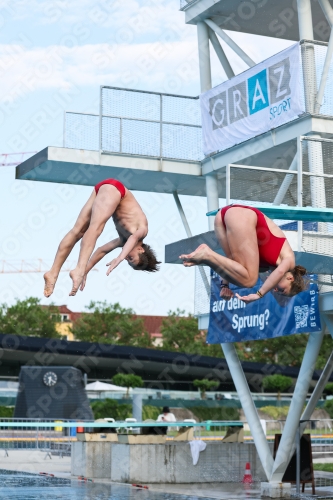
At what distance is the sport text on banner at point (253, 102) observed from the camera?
1880 centimetres

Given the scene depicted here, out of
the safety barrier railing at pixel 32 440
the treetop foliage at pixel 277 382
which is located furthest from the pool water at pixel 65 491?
the treetop foliage at pixel 277 382

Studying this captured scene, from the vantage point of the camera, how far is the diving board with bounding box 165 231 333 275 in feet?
45.6

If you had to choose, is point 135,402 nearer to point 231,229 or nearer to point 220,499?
point 220,499

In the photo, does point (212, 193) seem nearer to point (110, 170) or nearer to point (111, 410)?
point (110, 170)

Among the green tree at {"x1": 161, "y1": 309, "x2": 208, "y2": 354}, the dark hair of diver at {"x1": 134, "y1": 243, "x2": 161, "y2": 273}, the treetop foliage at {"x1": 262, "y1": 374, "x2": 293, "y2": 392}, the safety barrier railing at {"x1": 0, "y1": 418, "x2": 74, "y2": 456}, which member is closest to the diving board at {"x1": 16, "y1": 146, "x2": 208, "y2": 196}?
the dark hair of diver at {"x1": 134, "y1": 243, "x2": 161, "y2": 273}

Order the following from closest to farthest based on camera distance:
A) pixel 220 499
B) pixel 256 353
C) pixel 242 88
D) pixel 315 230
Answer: pixel 315 230
pixel 220 499
pixel 242 88
pixel 256 353

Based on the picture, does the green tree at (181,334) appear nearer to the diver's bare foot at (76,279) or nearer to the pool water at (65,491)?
the pool water at (65,491)

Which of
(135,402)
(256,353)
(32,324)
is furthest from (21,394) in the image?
(32,324)

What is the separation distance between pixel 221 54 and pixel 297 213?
12495 mm

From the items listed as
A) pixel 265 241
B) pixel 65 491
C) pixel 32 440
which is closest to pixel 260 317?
pixel 65 491

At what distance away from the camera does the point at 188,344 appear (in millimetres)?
94750

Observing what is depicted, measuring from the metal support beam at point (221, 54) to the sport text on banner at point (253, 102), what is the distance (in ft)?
3.41

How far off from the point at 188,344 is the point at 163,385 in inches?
1034

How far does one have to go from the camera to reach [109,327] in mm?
97938
